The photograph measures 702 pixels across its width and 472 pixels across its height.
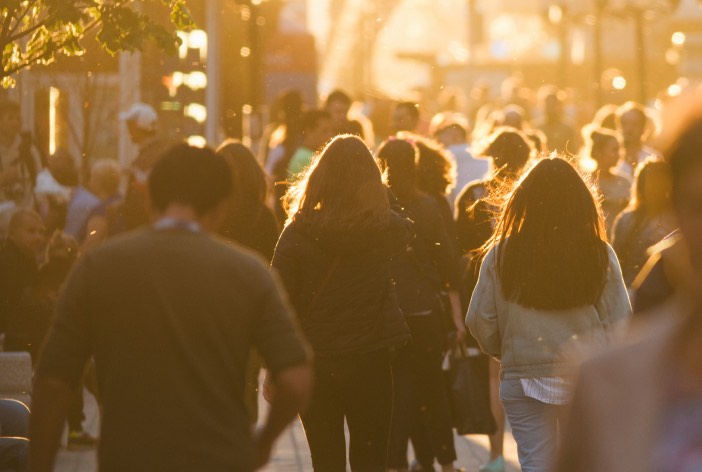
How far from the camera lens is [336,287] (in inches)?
291

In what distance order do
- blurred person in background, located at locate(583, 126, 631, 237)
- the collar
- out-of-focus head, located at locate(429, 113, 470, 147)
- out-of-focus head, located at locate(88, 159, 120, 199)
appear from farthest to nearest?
1. out-of-focus head, located at locate(429, 113, 470, 147)
2. out-of-focus head, located at locate(88, 159, 120, 199)
3. blurred person in background, located at locate(583, 126, 631, 237)
4. the collar

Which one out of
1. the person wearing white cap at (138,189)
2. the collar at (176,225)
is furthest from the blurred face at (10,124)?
the collar at (176,225)

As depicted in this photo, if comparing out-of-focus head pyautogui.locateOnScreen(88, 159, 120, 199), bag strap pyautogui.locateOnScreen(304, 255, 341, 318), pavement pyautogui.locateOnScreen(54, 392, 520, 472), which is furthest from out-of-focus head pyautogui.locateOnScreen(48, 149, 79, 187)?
bag strap pyautogui.locateOnScreen(304, 255, 341, 318)

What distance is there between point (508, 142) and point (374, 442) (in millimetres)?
3302

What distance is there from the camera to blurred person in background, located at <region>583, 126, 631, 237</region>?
11734mm

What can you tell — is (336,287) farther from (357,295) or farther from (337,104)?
(337,104)

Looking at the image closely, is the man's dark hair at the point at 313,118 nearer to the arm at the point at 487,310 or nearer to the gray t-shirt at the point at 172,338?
the arm at the point at 487,310

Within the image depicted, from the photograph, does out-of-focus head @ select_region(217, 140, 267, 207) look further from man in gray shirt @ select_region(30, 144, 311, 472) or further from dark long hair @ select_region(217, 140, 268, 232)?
man in gray shirt @ select_region(30, 144, 311, 472)

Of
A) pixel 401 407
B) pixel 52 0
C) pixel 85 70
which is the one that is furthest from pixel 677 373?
pixel 85 70

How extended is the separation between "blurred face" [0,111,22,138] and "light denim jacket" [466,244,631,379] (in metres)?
6.53

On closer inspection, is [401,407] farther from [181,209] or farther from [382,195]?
[181,209]

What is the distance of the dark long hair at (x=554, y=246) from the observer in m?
7.28

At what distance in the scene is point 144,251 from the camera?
439 centimetres

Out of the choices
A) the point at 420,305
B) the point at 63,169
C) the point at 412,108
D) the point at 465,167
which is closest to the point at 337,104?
the point at 412,108
